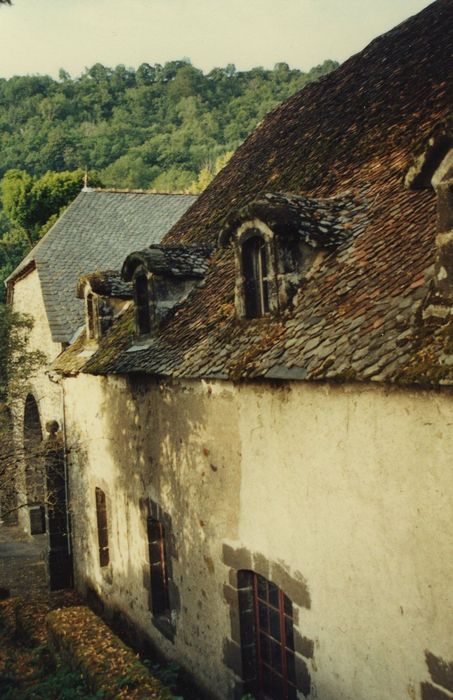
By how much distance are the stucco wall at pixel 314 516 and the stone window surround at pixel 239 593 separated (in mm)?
22

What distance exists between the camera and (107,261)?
1945 centimetres

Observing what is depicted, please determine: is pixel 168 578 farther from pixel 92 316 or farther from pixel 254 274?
pixel 92 316

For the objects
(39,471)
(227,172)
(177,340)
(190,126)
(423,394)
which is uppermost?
(190,126)

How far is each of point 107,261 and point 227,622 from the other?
13092 mm

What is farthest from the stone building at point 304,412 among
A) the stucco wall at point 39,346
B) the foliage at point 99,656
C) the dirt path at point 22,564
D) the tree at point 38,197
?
the tree at point 38,197

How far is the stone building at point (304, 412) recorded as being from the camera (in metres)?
5.49

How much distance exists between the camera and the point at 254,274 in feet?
27.4

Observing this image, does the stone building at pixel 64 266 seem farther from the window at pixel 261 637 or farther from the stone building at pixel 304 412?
the window at pixel 261 637

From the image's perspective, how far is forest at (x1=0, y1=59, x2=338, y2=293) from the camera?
121ft

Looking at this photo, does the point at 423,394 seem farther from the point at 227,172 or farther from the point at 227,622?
the point at 227,172

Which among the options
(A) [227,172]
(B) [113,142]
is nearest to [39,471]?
(A) [227,172]

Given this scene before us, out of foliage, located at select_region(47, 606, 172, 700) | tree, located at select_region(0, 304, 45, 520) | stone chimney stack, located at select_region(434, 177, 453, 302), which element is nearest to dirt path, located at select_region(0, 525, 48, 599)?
tree, located at select_region(0, 304, 45, 520)

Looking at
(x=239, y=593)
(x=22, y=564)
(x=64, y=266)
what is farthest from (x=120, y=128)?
(x=239, y=593)

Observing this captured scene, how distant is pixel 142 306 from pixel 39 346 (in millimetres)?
8045
